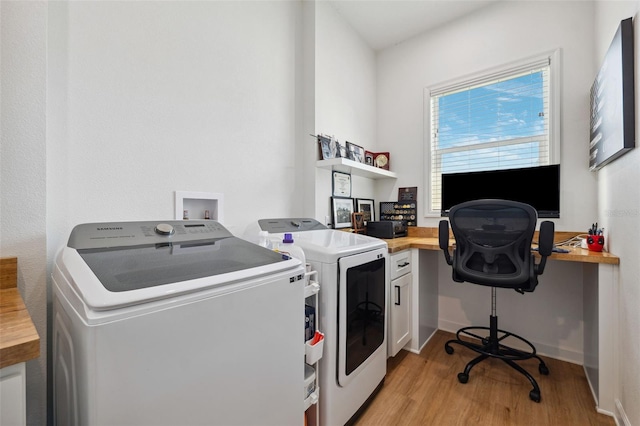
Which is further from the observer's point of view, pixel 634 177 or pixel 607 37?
pixel 607 37

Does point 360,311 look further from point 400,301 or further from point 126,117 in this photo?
point 126,117

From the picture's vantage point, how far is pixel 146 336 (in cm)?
61

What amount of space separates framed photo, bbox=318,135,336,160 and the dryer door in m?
0.94

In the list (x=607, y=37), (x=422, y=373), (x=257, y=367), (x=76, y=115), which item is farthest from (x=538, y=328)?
(x=76, y=115)

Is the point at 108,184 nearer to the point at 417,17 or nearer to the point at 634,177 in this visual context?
the point at 634,177

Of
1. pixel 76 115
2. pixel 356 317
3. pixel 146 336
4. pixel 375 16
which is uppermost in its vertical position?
pixel 375 16

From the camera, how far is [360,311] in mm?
1510

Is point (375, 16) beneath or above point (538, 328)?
above

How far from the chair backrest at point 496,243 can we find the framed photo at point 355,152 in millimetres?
1079

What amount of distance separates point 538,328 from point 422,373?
1.12 metres

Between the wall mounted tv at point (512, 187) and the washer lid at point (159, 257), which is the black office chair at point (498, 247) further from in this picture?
the washer lid at point (159, 257)

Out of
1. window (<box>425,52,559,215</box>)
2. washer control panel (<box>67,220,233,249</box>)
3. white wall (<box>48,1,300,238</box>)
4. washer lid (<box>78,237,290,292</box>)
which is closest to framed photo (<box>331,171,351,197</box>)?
white wall (<box>48,1,300,238</box>)

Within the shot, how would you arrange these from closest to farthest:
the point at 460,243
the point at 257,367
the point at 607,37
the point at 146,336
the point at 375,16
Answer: the point at 146,336, the point at 257,367, the point at 607,37, the point at 460,243, the point at 375,16

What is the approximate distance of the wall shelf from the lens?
2.07 metres
